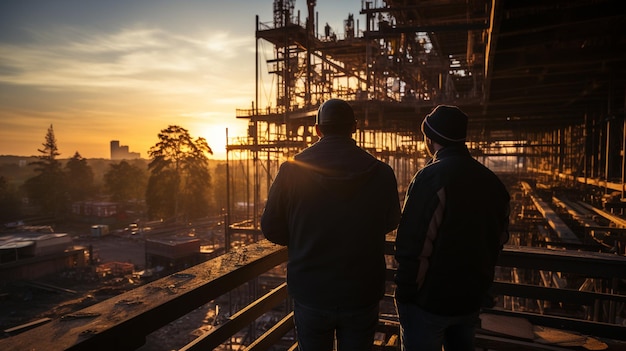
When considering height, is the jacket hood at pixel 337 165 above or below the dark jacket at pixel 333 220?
above

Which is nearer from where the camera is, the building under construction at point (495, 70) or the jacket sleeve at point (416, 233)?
the jacket sleeve at point (416, 233)

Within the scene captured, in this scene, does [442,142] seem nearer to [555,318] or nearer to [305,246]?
[305,246]

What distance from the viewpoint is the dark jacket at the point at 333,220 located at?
79.3 inches

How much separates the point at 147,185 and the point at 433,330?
52928 millimetres

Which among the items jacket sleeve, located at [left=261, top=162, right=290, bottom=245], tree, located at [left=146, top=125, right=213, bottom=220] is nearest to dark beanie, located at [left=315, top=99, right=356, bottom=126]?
jacket sleeve, located at [left=261, top=162, right=290, bottom=245]

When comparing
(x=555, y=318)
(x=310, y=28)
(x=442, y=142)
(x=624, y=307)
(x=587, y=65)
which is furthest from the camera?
(x=310, y=28)

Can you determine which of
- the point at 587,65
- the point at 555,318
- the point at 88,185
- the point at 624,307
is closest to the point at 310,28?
the point at 587,65

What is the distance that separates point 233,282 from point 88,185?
77645 millimetres

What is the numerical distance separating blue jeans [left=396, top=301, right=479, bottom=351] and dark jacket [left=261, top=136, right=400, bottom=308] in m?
0.25

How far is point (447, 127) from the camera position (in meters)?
2.21

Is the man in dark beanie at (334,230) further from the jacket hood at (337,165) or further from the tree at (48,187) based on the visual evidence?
the tree at (48,187)

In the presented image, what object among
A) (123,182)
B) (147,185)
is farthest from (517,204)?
(123,182)

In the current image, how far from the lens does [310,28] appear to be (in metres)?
24.0

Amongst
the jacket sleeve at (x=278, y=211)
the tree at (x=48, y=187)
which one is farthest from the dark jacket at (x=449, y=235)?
the tree at (x=48, y=187)
